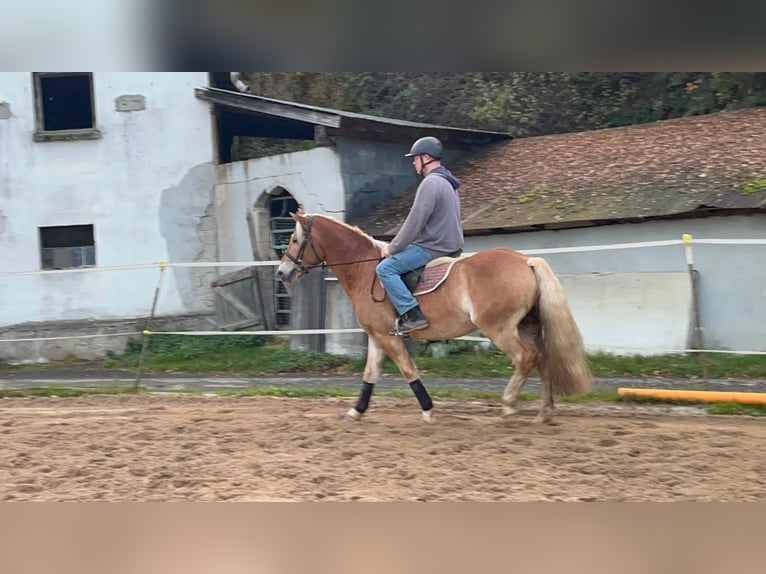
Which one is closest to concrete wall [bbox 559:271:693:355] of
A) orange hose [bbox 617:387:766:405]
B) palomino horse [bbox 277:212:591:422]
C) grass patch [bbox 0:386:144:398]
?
orange hose [bbox 617:387:766:405]

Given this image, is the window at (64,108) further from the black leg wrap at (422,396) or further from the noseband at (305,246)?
the black leg wrap at (422,396)

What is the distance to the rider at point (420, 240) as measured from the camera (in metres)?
5.74

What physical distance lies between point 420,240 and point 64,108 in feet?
33.7


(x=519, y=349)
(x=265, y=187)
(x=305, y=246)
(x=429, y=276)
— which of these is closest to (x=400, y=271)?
(x=429, y=276)

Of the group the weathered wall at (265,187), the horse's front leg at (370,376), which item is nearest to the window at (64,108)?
the weathered wall at (265,187)

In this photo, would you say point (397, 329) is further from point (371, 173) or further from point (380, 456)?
point (371, 173)

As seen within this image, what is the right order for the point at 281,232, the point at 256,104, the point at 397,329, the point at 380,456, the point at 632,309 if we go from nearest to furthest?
the point at 380,456
the point at 397,329
the point at 632,309
the point at 256,104
the point at 281,232

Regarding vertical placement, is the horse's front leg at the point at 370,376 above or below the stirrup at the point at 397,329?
below

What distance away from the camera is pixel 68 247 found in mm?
12883

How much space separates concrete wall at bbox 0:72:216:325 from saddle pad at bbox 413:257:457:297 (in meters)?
7.60

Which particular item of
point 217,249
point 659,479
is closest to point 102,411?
point 659,479

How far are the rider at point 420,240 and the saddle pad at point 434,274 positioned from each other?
6 cm

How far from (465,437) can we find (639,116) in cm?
1394
